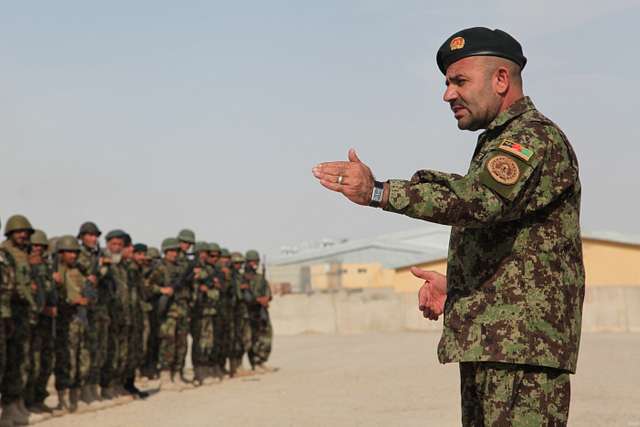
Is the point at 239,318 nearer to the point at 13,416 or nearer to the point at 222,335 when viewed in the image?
the point at 222,335

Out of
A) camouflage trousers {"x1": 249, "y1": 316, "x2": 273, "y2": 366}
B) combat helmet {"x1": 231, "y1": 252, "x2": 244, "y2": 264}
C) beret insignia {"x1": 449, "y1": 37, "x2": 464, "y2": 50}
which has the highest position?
beret insignia {"x1": 449, "y1": 37, "x2": 464, "y2": 50}

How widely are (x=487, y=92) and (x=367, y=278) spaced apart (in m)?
54.5

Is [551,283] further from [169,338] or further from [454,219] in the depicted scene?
[169,338]

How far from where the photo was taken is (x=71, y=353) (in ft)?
39.7

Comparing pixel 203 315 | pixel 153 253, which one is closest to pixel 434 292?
pixel 203 315

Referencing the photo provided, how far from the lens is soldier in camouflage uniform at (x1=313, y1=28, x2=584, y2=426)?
3.38m

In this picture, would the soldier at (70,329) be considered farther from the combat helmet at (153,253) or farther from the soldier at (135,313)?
the combat helmet at (153,253)

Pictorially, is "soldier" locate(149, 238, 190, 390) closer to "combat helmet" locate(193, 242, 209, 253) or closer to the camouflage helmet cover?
"combat helmet" locate(193, 242, 209, 253)

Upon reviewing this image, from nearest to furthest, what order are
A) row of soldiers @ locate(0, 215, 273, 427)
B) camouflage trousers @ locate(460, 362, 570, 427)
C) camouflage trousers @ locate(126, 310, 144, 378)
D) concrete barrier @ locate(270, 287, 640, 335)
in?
camouflage trousers @ locate(460, 362, 570, 427) < row of soldiers @ locate(0, 215, 273, 427) < camouflage trousers @ locate(126, 310, 144, 378) < concrete barrier @ locate(270, 287, 640, 335)

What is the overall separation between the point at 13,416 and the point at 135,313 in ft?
11.6

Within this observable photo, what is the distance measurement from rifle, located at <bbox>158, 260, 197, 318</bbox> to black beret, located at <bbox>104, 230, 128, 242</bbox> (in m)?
1.55

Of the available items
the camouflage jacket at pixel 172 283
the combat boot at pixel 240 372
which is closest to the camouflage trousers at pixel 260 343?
the combat boot at pixel 240 372

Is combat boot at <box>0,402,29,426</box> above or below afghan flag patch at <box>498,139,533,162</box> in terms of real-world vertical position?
below

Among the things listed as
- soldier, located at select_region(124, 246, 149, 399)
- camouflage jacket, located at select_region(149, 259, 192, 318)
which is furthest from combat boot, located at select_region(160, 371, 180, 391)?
camouflage jacket, located at select_region(149, 259, 192, 318)
